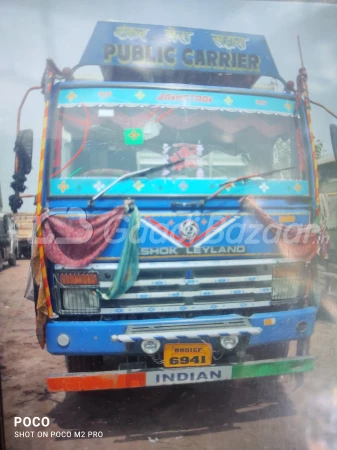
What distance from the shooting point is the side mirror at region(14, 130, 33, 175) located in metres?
2.99

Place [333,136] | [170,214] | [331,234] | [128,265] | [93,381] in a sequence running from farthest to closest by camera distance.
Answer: [331,234] < [333,136] < [170,214] < [128,265] < [93,381]

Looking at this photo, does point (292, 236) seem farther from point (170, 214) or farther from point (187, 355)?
point (187, 355)

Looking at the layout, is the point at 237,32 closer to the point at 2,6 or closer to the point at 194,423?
the point at 2,6

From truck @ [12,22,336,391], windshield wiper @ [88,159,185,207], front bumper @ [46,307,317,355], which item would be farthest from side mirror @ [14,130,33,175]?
front bumper @ [46,307,317,355]

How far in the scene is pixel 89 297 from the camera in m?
2.88

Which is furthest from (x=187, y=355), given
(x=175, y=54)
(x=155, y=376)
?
(x=175, y=54)

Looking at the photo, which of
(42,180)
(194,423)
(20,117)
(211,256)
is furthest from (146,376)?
(20,117)

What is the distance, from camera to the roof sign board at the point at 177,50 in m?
3.19

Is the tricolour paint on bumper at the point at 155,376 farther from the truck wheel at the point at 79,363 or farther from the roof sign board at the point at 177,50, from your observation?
the roof sign board at the point at 177,50

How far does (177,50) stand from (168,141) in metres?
0.81

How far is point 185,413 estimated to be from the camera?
10.4 feet

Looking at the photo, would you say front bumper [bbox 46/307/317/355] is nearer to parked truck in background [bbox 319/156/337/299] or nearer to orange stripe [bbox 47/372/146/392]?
orange stripe [bbox 47/372/146/392]

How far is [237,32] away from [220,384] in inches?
123

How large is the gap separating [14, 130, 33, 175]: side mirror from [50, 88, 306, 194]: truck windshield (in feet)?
0.63
